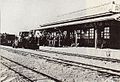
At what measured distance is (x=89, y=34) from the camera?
22781 mm

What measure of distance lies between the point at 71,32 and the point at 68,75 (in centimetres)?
1829

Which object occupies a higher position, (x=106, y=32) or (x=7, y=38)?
(x=106, y=32)

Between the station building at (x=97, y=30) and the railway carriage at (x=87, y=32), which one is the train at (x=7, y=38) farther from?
the station building at (x=97, y=30)

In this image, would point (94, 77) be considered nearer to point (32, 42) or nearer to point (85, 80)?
point (85, 80)

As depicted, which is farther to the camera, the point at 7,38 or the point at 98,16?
the point at 7,38

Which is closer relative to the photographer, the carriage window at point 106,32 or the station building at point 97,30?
the station building at point 97,30

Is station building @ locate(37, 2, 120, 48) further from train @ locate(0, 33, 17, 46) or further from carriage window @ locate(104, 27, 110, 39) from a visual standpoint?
train @ locate(0, 33, 17, 46)

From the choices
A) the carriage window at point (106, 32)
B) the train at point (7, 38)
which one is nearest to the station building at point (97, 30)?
the carriage window at point (106, 32)

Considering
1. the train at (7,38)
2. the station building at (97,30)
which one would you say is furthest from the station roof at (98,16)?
the train at (7,38)

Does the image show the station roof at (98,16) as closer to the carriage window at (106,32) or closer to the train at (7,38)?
the carriage window at (106,32)

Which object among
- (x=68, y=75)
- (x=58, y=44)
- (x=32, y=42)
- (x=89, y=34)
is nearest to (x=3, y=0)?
(x=68, y=75)

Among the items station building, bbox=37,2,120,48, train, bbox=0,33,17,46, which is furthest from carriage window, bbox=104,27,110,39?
train, bbox=0,33,17,46

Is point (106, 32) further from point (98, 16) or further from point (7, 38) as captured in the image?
point (7, 38)

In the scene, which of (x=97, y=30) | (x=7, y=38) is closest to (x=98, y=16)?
(x=97, y=30)
